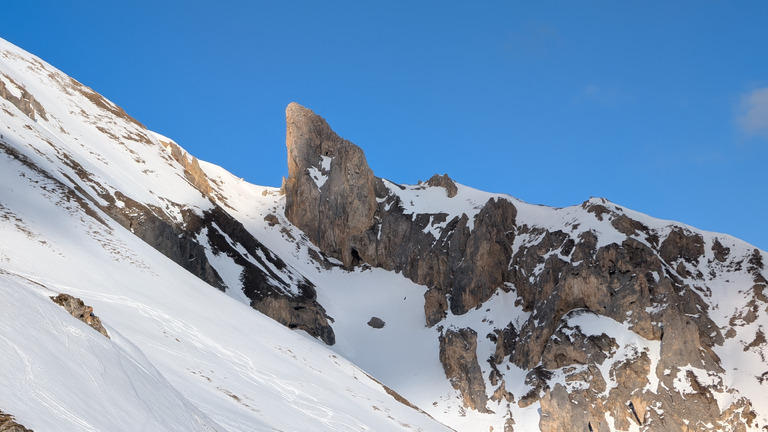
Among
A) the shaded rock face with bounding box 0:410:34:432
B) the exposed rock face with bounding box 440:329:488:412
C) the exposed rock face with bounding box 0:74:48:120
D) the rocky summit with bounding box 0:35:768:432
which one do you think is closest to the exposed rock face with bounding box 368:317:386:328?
the rocky summit with bounding box 0:35:768:432

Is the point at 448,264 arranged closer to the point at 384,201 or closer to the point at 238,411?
the point at 384,201

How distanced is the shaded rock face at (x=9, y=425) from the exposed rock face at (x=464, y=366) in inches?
3176

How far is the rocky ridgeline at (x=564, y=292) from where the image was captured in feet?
272

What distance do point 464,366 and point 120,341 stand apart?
74.8 m

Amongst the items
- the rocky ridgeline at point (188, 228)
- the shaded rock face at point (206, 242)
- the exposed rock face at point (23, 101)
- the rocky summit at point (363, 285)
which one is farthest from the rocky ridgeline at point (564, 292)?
the exposed rock face at point (23, 101)

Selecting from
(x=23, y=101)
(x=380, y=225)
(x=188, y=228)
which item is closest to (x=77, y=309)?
(x=23, y=101)

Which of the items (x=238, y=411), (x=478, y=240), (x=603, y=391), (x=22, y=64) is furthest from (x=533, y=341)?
(x=22, y=64)

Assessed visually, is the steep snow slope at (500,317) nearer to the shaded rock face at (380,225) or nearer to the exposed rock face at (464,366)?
the exposed rock face at (464,366)

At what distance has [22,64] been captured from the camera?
4235 inches

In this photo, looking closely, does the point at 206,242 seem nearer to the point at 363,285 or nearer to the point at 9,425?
the point at 363,285

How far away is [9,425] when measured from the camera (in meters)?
11.0

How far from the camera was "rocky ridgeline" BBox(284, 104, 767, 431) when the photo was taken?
83000 millimetres

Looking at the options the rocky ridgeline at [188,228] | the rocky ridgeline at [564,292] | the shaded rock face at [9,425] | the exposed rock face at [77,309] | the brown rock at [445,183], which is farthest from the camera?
the brown rock at [445,183]

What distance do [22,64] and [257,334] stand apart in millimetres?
76787
